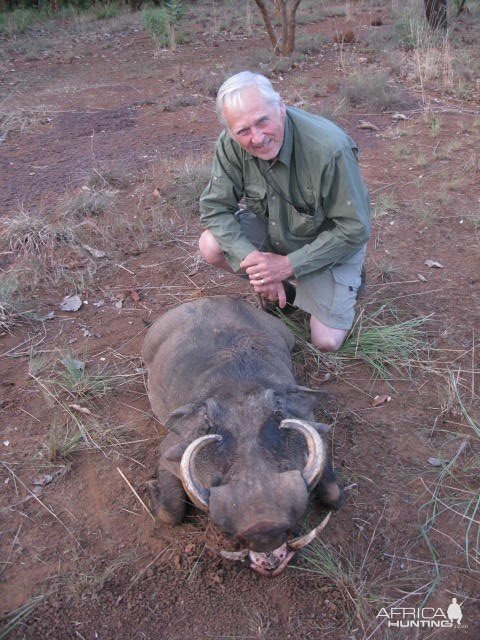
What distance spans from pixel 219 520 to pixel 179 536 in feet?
2.49

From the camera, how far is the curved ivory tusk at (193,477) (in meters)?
2.26

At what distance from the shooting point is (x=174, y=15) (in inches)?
495

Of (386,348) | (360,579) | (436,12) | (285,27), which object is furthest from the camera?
(436,12)

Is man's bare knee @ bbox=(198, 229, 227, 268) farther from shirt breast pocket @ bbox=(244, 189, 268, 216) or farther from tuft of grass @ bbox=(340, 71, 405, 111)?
tuft of grass @ bbox=(340, 71, 405, 111)

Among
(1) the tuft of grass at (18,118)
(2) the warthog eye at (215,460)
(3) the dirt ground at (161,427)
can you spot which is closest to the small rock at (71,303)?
(3) the dirt ground at (161,427)

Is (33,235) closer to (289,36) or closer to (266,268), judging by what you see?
(266,268)

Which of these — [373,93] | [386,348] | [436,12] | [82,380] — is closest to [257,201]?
[386,348]

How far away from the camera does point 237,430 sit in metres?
2.48

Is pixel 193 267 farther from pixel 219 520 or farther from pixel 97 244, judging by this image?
pixel 219 520

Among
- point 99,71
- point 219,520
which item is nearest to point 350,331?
point 219,520

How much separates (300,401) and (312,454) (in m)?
0.53

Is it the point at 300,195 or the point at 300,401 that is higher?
the point at 300,195

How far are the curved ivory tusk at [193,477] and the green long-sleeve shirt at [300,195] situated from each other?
1.44 m

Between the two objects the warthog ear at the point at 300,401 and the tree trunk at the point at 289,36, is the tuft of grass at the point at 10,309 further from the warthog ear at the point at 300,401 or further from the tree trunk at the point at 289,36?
the tree trunk at the point at 289,36
